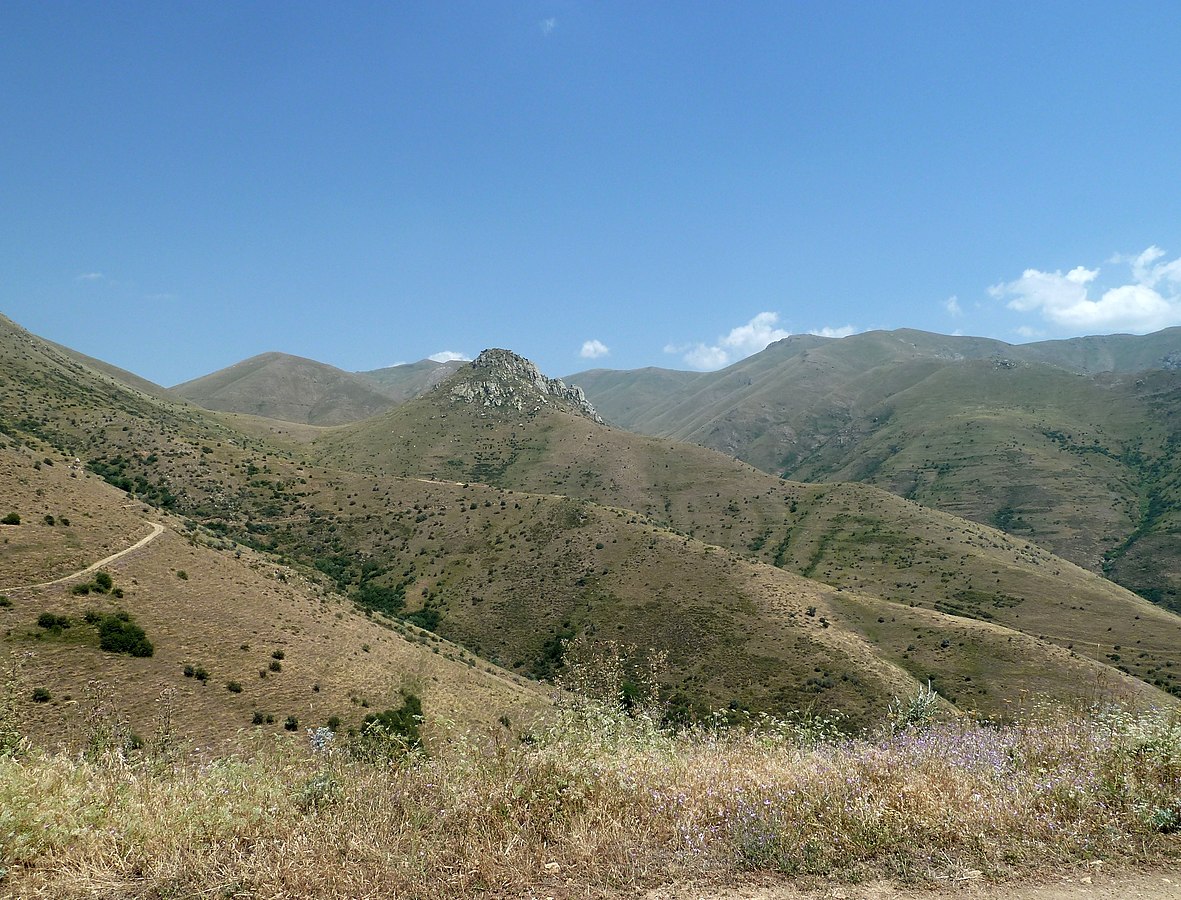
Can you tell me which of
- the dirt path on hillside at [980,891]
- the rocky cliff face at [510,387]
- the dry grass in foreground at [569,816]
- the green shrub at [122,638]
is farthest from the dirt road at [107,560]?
the rocky cliff face at [510,387]

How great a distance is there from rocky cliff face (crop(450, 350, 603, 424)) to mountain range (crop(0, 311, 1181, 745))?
231 centimetres

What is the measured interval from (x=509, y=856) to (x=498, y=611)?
198 ft

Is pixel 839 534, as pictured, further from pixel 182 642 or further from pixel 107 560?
pixel 107 560

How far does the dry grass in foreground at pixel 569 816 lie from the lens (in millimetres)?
4836

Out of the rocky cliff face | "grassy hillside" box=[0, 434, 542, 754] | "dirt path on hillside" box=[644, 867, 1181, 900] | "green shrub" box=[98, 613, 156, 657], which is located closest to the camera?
"dirt path on hillside" box=[644, 867, 1181, 900]

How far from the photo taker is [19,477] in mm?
36094

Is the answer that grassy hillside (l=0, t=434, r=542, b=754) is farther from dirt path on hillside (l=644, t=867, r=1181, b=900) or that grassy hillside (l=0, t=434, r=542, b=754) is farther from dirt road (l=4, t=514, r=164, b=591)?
dirt path on hillside (l=644, t=867, r=1181, b=900)

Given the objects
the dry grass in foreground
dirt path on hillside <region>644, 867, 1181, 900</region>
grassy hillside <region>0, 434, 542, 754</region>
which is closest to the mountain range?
grassy hillside <region>0, 434, 542, 754</region>

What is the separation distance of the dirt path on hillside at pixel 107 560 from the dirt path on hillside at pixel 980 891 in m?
35.2

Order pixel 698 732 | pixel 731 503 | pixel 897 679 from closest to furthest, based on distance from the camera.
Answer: pixel 698 732
pixel 897 679
pixel 731 503

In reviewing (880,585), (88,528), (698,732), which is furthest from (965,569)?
(88,528)

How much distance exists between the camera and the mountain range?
2853 centimetres

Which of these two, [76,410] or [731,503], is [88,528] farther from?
[731,503]

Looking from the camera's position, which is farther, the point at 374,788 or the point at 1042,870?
the point at 374,788
